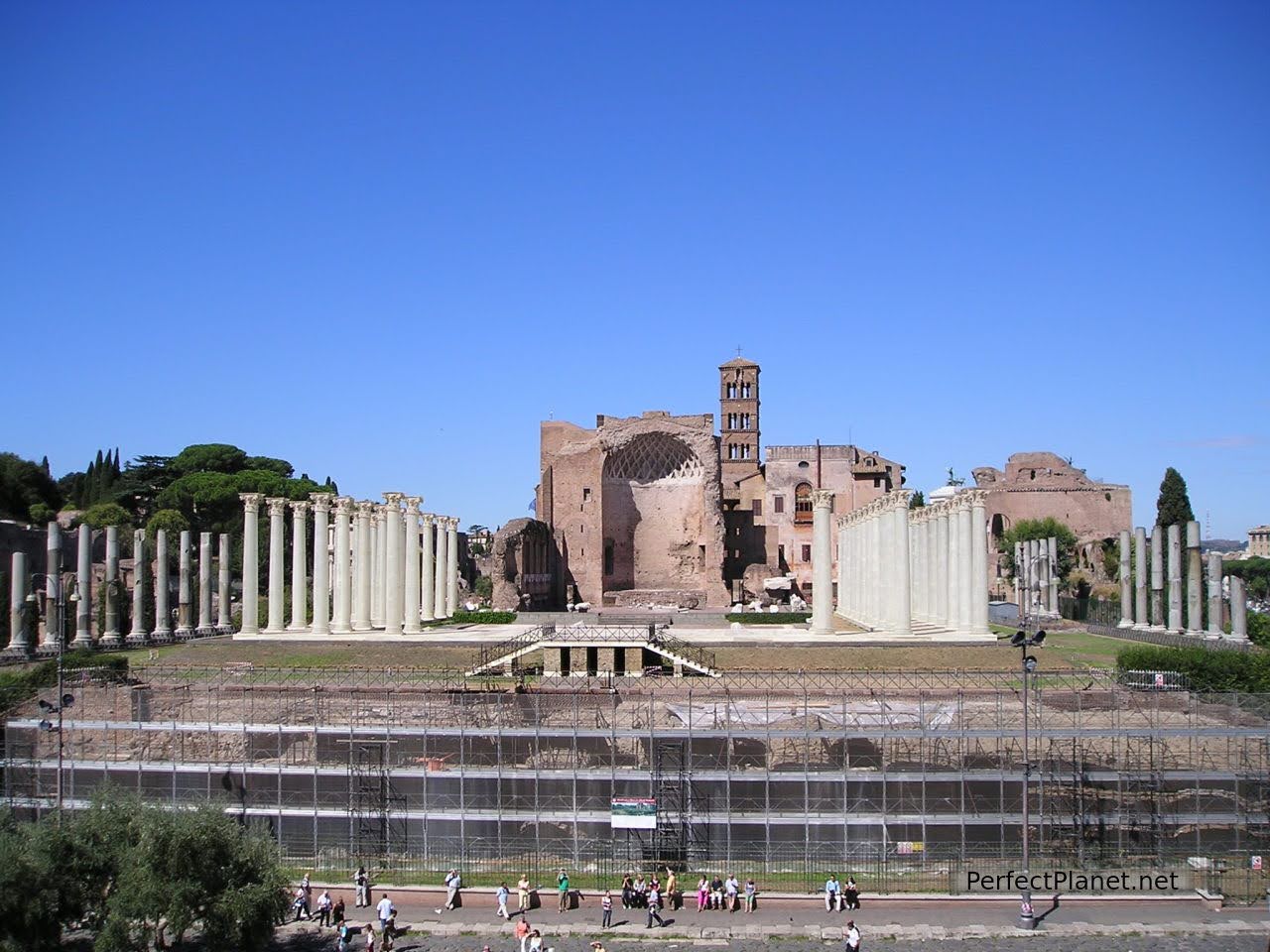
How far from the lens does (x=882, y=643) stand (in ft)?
146

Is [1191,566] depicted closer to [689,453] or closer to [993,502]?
[689,453]

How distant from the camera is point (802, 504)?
9412 centimetres

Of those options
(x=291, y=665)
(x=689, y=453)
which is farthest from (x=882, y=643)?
(x=689, y=453)

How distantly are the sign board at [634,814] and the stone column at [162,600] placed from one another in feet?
A: 110

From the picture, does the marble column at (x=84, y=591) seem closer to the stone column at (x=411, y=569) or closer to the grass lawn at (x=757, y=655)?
the grass lawn at (x=757, y=655)

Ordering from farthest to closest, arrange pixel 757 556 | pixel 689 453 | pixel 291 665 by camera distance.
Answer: pixel 757 556
pixel 689 453
pixel 291 665

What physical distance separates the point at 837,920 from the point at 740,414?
76.0m

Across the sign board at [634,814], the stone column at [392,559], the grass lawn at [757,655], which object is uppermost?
the stone column at [392,559]

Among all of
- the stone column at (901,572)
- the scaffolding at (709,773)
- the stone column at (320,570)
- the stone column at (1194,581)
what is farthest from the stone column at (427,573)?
the stone column at (1194,581)

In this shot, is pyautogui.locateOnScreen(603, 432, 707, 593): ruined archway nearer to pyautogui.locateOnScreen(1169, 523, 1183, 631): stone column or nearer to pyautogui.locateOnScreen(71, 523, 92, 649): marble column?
pyautogui.locateOnScreen(1169, 523, 1183, 631): stone column

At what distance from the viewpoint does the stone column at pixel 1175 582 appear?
180ft

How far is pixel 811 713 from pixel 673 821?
482 centimetres

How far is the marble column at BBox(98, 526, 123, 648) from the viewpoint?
2135 inches

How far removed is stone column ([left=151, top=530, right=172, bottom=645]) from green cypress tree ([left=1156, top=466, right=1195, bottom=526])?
2597 inches
